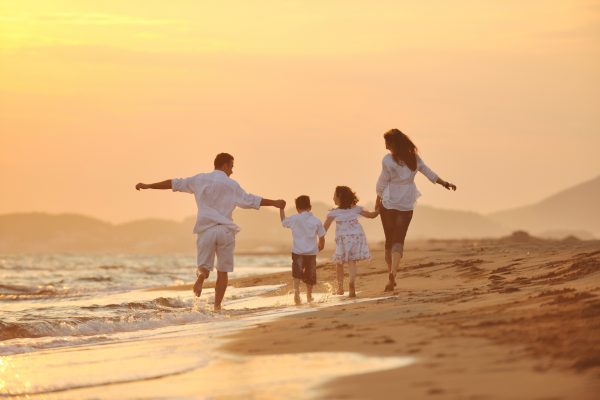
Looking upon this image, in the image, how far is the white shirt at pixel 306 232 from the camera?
13906 mm

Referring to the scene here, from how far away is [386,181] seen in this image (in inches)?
519

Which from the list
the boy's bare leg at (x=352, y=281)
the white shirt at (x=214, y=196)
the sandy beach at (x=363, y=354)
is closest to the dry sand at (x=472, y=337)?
the sandy beach at (x=363, y=354)

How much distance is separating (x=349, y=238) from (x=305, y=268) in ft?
2.59

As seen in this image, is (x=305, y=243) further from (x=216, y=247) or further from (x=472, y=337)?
(x=472, y=337)

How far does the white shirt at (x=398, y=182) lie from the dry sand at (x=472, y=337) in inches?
49.9

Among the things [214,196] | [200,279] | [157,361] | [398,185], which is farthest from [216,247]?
[157,361]

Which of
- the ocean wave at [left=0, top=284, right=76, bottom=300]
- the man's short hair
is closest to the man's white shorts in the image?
the man's short hair

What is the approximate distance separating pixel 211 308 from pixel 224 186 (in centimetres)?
172

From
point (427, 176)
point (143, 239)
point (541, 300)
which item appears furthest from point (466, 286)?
point (143, 239)

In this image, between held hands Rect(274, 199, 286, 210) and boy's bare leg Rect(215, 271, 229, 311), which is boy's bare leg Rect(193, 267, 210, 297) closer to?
boy's bare leg Rect(215, 271, 229, 311)

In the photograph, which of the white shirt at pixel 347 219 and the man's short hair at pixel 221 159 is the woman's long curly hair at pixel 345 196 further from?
the man's short hair at pixel 221 159

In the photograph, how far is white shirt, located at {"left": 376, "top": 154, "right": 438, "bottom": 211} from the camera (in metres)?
13.1

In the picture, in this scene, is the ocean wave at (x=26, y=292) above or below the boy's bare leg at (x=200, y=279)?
below

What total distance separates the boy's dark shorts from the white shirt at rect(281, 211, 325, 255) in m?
0.08
